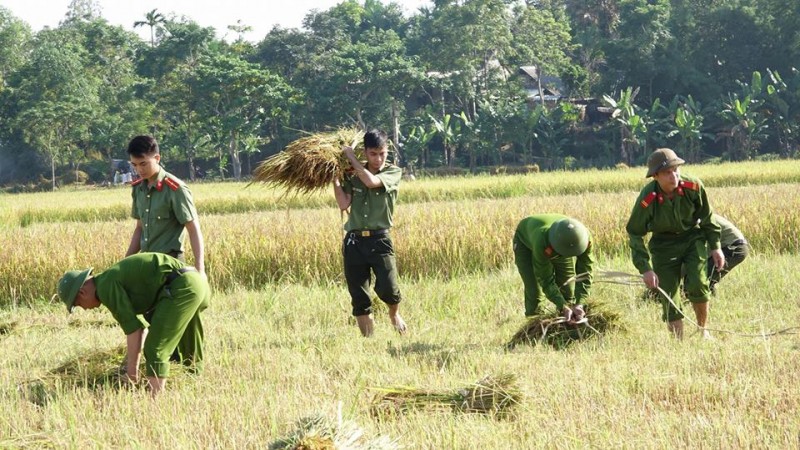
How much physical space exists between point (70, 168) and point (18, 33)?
12.0 metres

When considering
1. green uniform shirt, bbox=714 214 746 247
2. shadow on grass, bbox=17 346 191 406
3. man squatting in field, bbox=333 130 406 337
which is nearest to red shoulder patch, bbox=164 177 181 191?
shadow on grass, bbox=17 346 191 406

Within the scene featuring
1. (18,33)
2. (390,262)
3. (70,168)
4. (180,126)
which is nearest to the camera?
(390,262)

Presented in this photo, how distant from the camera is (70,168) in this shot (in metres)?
43.2

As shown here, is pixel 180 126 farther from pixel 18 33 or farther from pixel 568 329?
pixel 568 329

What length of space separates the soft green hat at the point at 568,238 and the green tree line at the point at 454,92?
29.7 m

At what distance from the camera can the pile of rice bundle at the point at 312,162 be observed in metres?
6.50

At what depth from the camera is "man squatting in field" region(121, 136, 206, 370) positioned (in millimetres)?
5164

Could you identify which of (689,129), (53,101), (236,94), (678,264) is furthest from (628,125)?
(678,264)

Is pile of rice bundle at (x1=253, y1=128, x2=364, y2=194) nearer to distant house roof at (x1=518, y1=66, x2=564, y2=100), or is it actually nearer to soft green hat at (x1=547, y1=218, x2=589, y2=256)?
soft green hat at (x1=547, y1=218, x2=589, y2=256)

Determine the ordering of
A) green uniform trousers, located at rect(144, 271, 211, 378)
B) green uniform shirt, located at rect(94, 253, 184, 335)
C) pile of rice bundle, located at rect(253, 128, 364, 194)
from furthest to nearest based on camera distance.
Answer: pile of rice bundle, located at rect(253, 128, 364, 194) → green uniform trousers, located at rect(144, 271, 211, 378) → green uniform shirt, located at rect(94, 253, 184, 335)

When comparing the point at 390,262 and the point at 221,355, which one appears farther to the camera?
the point at 390,262

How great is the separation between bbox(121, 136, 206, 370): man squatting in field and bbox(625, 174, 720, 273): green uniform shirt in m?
2.67

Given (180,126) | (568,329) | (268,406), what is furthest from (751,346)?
(180,126)

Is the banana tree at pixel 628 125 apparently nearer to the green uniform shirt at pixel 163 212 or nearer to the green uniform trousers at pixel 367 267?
the green uniform trousers at pixel 367 267
